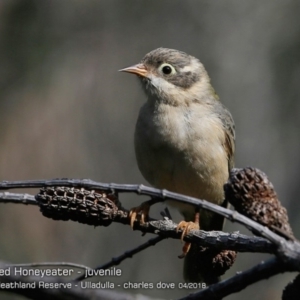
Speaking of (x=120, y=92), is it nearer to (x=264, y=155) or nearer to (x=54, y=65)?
(x=54, y=65)

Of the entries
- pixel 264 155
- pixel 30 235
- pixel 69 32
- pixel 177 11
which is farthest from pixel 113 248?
pixel 177 11

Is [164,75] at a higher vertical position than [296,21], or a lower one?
lower

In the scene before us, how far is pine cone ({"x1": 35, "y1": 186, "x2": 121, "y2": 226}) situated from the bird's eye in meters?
3.16

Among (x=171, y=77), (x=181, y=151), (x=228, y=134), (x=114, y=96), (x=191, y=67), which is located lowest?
(x=181, y=151)

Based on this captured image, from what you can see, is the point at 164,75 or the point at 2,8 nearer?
the point at 164,75

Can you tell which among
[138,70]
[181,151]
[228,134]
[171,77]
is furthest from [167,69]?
[181,151]

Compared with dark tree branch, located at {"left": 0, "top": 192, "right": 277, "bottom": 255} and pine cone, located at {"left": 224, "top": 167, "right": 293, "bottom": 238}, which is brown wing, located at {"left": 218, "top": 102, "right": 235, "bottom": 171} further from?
pine cone, located at {"left": 224, "top": 167, "right": 293, "bottom": 238}

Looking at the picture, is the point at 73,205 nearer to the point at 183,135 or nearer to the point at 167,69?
the point at 183,135

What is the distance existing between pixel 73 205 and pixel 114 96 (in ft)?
23.1

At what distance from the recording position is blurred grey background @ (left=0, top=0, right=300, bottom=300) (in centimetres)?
895

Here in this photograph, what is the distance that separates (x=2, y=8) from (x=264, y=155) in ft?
15.7

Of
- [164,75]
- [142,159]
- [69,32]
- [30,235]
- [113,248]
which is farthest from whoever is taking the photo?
[69,32]

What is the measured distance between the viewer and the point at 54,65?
984 centimetres

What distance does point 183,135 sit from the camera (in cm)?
577
